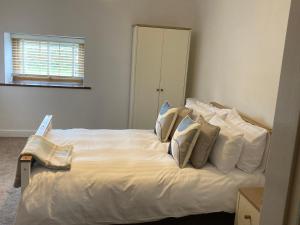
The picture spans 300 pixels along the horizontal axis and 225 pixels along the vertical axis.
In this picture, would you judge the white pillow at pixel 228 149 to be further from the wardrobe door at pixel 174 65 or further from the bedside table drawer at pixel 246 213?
the wardrobe door at pixel 174 65

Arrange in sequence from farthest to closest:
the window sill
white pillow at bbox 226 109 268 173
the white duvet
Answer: the window sill
white pillow at bbox 226 109 268 173
the white duvet

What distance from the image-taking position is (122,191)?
2305 millimetres

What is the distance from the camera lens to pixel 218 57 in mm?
3975

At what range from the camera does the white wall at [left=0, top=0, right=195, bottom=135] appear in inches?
183

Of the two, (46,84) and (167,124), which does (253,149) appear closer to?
(167,124)

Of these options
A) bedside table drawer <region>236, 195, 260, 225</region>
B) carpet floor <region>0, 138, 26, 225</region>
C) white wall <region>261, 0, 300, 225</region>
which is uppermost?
white wall <region>261, 0, 300, 225</region>

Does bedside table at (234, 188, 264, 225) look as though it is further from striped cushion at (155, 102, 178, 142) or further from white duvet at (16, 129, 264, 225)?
striped cushion at (155, 102, 178, 142)

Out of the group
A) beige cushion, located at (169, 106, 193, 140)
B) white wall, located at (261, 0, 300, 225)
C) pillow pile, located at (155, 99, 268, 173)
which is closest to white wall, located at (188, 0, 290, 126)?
pillow pile, located at (155, 99, 268, 173)

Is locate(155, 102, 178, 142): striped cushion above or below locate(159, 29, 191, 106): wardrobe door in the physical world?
below

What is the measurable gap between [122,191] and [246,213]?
876 mm

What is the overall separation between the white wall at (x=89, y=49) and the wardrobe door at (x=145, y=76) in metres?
0.40

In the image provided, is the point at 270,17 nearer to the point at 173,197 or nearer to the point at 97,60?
the point at 173,197

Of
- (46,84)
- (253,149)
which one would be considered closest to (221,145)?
(253,149)

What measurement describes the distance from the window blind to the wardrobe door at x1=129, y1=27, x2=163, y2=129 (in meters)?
1.02
